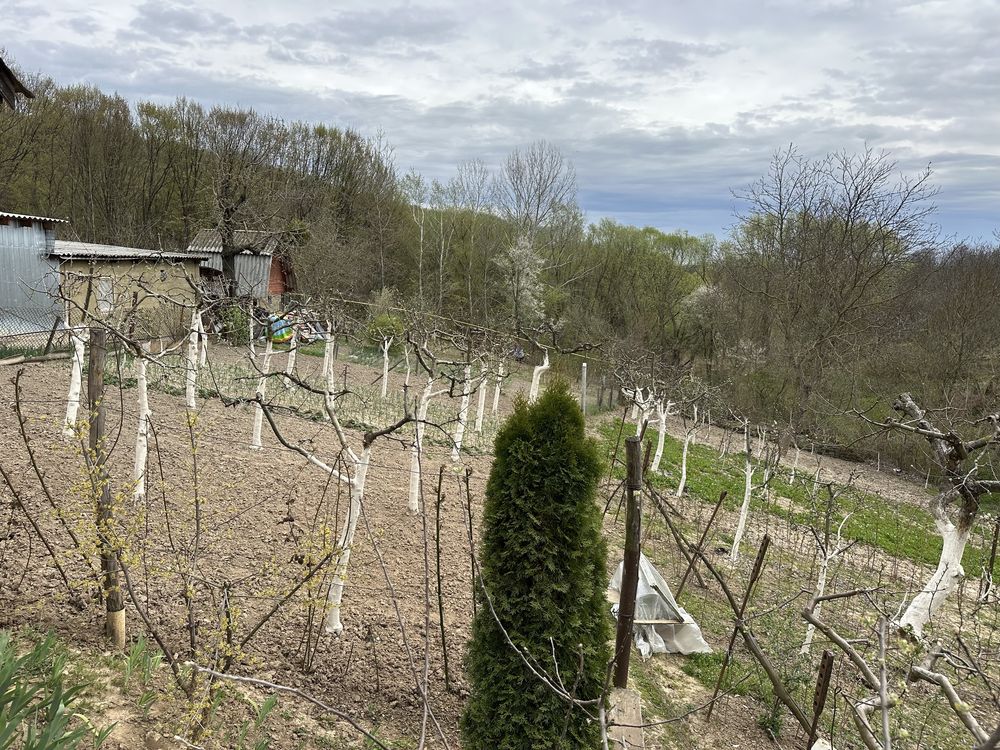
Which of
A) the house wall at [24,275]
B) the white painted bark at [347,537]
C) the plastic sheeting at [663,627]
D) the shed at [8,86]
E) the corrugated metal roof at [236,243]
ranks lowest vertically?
the plastic sheeting at [663,627]

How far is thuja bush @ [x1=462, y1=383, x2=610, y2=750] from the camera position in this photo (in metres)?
3.55

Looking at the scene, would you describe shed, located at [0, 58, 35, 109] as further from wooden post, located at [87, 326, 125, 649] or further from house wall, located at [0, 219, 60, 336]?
house wall, located at [0, 219, 60, 336]

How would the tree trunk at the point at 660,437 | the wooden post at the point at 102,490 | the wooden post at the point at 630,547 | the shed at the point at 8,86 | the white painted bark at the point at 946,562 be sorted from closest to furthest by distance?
the wooden post at the point at 630,547 → the wooden post at the point at 102,490 → the white painted bark at the point at 946,562 → the shed at the point at 8,86 → the tree trunk at the point at 660,437

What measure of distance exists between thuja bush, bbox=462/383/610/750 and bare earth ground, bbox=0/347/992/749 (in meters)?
0.44

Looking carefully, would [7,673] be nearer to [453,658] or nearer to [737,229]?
[453,658]

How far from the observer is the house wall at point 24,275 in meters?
14.4

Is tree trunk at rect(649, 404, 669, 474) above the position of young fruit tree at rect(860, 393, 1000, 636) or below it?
below

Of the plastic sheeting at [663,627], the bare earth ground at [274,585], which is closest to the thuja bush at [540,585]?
the bare earth ground at [274,585]

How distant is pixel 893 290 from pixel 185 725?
21.7 metres

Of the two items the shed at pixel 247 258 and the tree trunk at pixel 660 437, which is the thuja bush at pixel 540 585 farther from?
the shed at pixel 247 258

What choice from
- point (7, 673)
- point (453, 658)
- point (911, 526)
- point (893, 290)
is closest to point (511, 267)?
point (893, 290)

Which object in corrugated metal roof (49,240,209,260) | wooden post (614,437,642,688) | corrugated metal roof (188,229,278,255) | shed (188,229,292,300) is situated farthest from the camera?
shed (188,229,292,300)

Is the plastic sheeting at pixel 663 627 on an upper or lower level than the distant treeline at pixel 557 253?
lower

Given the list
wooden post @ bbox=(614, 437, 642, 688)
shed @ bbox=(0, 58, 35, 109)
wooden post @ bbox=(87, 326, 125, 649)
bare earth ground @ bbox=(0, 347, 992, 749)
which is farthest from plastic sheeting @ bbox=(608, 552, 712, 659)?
shed @ bbox=(0, 58, 35, 109)
